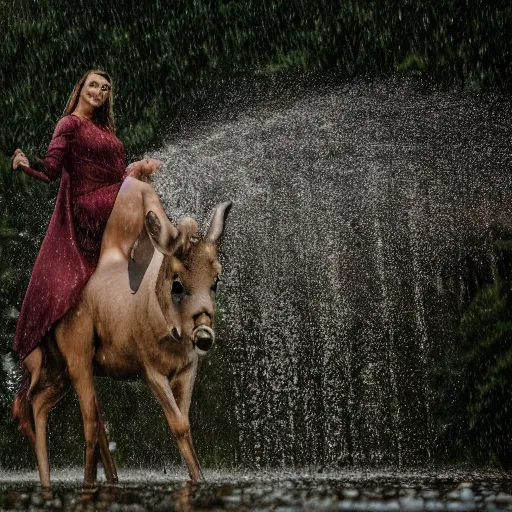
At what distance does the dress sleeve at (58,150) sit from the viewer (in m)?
5.88

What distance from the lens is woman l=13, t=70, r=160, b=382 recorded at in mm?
5848

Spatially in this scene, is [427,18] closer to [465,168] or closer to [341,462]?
[465,168]

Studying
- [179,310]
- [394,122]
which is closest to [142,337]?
[179,310]

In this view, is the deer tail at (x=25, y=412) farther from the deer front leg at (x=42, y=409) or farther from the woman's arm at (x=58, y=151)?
the woman's arm at (x=58, y=151)

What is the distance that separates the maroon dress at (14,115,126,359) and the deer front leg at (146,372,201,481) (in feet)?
2.34

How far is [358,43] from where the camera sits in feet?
38.7

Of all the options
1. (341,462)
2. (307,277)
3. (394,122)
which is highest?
(394,122)

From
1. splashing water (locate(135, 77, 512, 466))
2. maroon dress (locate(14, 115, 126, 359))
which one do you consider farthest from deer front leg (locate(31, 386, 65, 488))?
splashing water (locate(135, 77, 512, 466))

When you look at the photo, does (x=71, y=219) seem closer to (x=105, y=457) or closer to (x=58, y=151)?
(x=58, y=151)

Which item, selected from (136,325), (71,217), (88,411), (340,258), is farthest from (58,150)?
(340,258)

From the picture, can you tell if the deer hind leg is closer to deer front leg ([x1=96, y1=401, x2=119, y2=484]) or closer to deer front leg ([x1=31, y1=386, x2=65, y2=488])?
deer front leg ([x1=96, y1=401, x2=119, y2=484])

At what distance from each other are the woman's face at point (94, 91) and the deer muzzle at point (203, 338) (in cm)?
171

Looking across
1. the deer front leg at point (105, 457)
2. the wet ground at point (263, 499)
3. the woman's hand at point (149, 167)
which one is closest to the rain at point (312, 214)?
the deer front leg at point (105, 457)

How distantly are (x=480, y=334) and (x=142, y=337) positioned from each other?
16.8 feet
